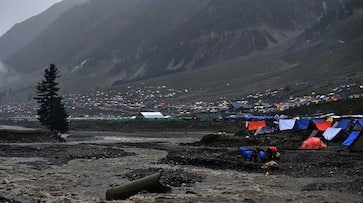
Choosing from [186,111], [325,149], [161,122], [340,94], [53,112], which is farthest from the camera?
[186,111]

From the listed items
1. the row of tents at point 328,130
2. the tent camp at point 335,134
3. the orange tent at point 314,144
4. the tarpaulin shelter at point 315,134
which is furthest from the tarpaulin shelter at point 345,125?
the orange tent at point 314,144

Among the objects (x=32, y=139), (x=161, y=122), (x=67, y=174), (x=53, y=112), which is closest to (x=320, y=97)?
(x=161, y=122)

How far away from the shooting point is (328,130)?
59906 mm

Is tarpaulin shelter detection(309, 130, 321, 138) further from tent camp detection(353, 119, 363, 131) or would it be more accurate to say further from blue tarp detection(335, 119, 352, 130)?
tent camp detection(353, 119, 363, 131)

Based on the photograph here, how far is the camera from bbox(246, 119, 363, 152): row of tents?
160 feet

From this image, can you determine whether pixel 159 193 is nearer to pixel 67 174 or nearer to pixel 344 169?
pixel 67 174

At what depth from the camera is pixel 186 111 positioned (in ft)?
645

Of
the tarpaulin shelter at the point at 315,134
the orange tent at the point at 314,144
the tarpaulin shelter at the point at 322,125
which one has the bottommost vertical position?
the orange tent at the point at 314,144

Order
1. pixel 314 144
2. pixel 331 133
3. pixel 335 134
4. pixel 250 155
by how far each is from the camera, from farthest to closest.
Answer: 1. pixel 331 133
2. pixel 335 134
3. pixel 314 144
4. pixel 250 155

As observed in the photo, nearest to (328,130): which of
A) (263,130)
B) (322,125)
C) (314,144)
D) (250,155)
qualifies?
(322,125)

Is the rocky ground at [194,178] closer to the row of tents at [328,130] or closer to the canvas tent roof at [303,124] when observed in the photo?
the row of tents at [328,130]

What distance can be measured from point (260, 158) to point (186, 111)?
6161 inches

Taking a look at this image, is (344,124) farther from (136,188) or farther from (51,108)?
(51,108)

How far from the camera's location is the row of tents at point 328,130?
48619 mm
